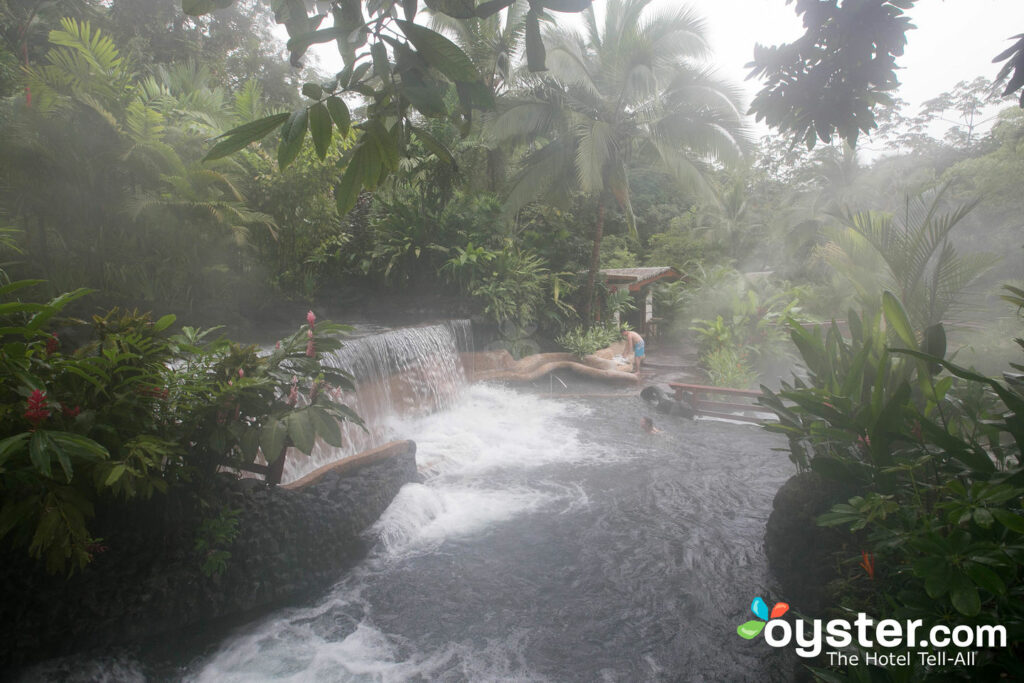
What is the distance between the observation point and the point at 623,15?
1138 cm

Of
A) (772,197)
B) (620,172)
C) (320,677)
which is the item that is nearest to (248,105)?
(620,172)

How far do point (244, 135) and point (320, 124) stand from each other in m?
0.17

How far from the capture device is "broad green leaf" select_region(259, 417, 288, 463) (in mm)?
3367

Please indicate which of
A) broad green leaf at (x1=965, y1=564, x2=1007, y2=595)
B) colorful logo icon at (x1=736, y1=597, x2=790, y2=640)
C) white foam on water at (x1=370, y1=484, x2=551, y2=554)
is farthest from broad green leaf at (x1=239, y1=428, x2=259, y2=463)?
broad green leaf at (x1=965, y1=564, x2=1007, y2=595)

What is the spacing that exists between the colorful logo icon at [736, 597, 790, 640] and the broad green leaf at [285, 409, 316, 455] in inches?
118

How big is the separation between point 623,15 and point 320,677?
12.7m

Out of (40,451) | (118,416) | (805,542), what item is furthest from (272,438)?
(805,542)

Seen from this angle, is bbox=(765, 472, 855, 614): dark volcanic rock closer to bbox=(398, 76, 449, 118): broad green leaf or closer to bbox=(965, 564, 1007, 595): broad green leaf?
bbox=(965, 564, 1007, 595): broad green leaf

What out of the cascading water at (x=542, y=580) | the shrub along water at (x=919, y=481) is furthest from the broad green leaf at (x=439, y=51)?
the cascading water at (x=542, y=580)

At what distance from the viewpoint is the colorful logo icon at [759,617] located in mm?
3393

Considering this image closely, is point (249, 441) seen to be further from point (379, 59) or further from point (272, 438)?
point (379, 59)

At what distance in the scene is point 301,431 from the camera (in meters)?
3.38

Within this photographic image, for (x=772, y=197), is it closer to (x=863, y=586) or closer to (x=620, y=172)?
(x=620, y=172)

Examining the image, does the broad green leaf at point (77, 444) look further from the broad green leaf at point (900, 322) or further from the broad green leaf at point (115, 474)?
the broad green leaf at point (900, 322)
